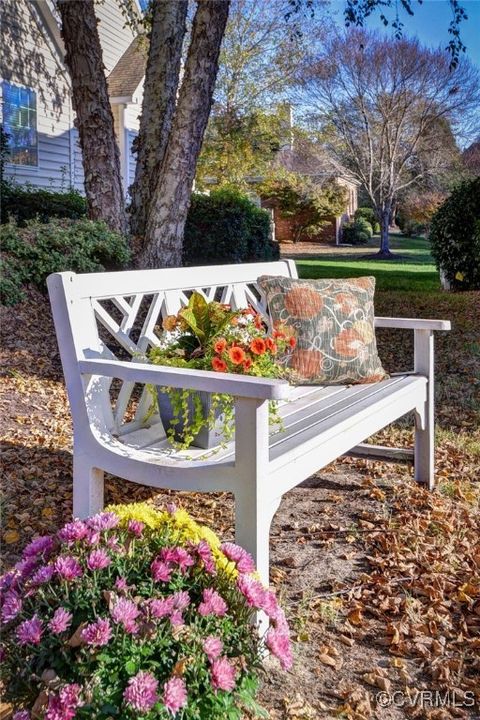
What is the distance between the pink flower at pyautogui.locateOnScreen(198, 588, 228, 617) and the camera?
58.4 inches

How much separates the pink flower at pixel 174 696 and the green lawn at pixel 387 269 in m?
9.46

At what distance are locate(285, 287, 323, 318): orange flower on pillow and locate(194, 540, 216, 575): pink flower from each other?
65.3 inches

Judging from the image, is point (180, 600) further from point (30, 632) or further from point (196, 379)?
point (196, 379)

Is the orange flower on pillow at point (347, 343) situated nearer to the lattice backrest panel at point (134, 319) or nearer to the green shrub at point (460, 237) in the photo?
the lattice backrest panel at point (134, 319)

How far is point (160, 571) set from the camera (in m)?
1.52

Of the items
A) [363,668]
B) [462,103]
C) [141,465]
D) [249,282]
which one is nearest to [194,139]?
[249,282]

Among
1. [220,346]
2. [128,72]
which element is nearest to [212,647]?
[220,346]

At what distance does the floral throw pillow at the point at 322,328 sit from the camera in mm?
3121

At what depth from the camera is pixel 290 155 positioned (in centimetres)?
2034

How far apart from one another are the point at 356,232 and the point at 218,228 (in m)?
14.1

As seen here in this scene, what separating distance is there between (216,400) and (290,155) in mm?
19120

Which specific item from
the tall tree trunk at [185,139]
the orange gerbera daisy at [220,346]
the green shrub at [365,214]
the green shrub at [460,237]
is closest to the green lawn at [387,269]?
the green shrub at [460,237]

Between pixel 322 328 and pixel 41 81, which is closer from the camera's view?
pixel 322 328

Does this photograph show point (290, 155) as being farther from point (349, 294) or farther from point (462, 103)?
point (349, 294)
